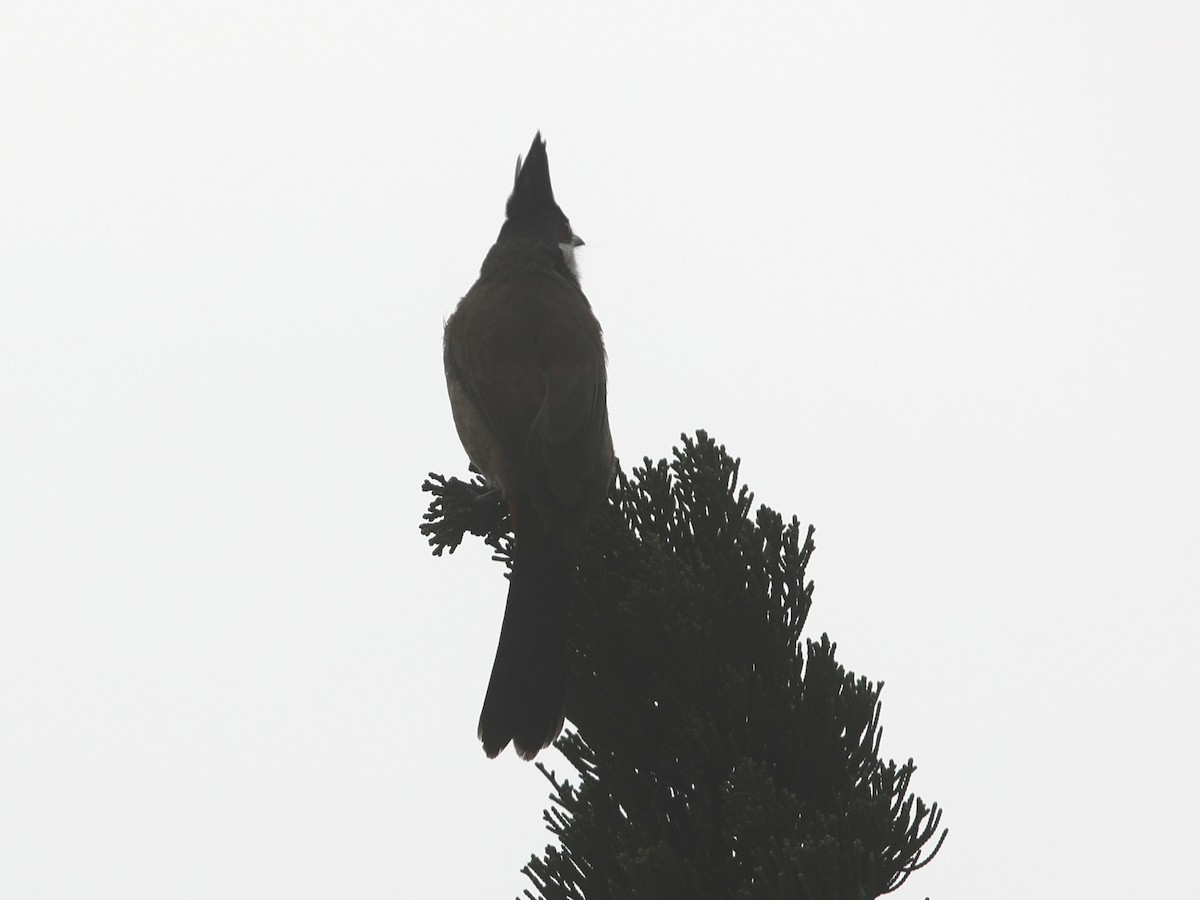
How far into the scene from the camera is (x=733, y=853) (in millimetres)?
2143

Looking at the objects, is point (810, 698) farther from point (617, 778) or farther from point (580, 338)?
point (580, 338)

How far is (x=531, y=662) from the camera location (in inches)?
110

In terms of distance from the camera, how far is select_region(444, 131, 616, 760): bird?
9.21 ft

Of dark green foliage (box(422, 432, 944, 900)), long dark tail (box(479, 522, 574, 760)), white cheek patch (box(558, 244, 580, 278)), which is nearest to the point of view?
dark green foliage (box(422, 432, 944, 900))

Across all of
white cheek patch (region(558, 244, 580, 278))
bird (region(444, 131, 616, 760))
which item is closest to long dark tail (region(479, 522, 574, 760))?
bird (region(444, 131, 616, 760))

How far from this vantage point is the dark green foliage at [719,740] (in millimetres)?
2049

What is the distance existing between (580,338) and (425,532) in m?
1.25

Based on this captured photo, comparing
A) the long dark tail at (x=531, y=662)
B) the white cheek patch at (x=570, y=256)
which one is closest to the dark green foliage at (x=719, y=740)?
the long dark tail at (x=531, y=662)

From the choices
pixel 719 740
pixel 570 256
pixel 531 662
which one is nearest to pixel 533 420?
pixel 531 662

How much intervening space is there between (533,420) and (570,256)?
4.99 feet

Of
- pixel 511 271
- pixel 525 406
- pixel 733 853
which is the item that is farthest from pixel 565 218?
pixel 733 853

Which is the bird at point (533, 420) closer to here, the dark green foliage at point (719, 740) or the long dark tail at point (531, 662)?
the long dark tail at point (531, 662)

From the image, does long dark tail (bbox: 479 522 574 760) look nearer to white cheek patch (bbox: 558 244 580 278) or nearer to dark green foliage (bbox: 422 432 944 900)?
dark green foliage (bbox: 422 432 944 900)

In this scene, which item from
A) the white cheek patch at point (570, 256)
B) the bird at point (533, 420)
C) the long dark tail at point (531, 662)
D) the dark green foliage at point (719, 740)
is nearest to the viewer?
the dark green foliage at point (719, 740)
